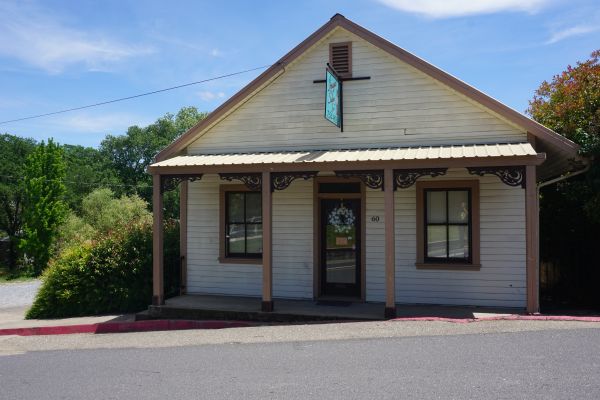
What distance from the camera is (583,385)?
5.12m

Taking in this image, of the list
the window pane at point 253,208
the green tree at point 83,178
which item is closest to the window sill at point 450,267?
the window pane at point 253,208

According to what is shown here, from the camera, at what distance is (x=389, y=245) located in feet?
28.7

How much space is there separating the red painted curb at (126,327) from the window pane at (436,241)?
376 centimetres

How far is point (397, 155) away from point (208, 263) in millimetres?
4942

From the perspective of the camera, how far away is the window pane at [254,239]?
1127cm

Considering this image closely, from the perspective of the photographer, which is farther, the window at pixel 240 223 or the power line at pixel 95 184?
the power line at pixel 95 184

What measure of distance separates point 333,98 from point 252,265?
3.93m

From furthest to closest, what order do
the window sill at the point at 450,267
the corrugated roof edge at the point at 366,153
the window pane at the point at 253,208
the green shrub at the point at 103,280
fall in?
1. the green shrub at the point at 103,280
2. the window pane at the point at 253,208
3. the window sill at the point at 450,267
4. the corrugated roof edge at the point at 366,153

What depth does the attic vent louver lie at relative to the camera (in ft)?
34.6

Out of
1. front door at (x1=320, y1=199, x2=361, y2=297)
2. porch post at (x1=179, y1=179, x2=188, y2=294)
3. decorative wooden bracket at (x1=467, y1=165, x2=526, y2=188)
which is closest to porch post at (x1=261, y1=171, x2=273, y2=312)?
front door at (x1=320, y1=199, x2=361, y2=297)

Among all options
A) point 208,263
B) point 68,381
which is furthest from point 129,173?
point 68,381

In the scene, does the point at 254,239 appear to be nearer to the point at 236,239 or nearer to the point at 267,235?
the point at 236,239

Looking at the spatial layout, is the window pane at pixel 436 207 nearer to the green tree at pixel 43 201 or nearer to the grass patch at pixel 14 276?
the green tree at pixel 43 201

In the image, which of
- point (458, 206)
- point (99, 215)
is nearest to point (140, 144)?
point (99, 215)
